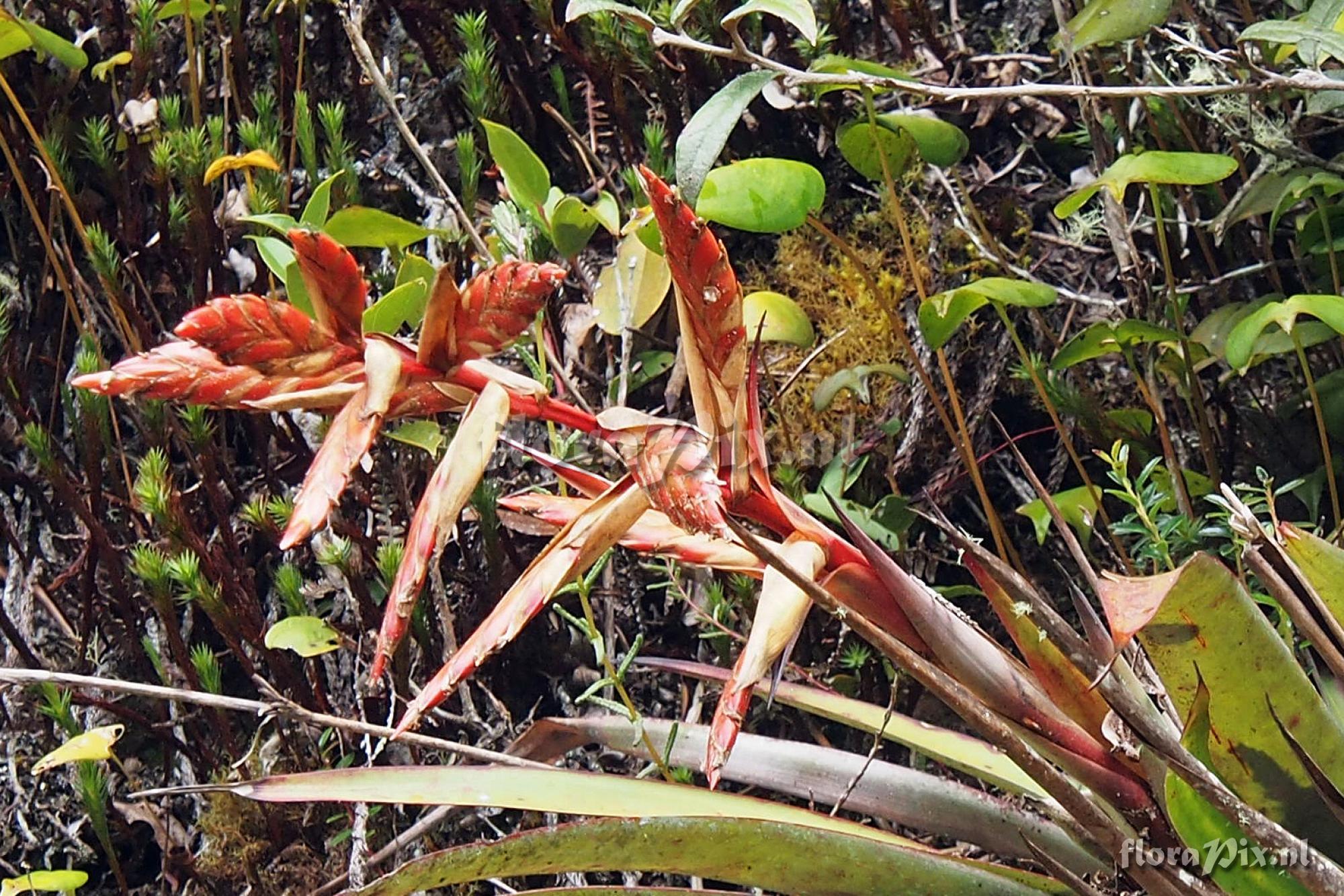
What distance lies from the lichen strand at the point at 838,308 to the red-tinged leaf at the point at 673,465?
2.74 feet

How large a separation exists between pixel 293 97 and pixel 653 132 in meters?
0.67

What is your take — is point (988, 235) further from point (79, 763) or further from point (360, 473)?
point (79, 763)

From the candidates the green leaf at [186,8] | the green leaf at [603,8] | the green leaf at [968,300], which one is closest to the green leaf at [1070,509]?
the green leaf at [968,300]

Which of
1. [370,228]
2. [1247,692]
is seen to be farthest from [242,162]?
[1247,692]

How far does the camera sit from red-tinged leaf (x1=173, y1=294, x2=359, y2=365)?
0.58 meters

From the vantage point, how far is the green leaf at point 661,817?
2.36ft

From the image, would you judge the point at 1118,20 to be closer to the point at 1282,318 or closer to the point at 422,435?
the point at 1282,318

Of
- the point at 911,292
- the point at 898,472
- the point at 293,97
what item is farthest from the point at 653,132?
the point at 293,97

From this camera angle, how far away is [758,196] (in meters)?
1.00

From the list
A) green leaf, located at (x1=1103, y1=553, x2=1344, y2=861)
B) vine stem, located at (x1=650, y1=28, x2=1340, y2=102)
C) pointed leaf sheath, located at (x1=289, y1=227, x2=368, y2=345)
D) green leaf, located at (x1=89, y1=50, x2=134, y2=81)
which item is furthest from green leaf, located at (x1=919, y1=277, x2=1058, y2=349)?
green leaf, located at (x1=89, y1=50, x2=134, y2=81)

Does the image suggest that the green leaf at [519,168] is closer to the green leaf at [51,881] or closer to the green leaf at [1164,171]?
the green leaf at [1164,171]

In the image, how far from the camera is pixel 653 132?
1413 mm

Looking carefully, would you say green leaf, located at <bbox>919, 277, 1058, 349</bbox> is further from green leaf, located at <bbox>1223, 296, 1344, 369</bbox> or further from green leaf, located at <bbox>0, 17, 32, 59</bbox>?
green leaf, located at <bbox>0, 17, 32, 59</bbox>

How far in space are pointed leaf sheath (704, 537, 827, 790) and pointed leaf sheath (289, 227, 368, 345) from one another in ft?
0.95
